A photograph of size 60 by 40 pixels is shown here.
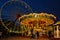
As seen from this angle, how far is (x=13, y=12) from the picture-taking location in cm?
172

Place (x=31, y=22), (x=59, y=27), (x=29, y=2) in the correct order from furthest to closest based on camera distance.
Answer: (x=29, y=2) < (x=59, y=27) < (x=31, y=22)

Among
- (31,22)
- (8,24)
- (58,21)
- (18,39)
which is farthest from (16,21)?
(58,21)

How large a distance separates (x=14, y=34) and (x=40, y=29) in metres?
0.37

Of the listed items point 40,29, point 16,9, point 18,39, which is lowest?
point 18,39

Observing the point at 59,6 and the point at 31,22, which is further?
the point at 59,6

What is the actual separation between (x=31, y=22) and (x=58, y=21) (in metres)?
0.42

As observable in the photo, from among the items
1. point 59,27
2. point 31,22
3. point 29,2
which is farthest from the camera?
point 29,2

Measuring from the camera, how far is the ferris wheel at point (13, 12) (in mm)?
1655

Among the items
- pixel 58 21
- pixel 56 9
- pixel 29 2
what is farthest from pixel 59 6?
pixel 29 2

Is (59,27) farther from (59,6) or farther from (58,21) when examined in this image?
(59,6)

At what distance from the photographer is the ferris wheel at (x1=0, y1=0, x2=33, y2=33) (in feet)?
5.43

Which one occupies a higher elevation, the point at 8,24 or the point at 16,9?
the point at 16,9

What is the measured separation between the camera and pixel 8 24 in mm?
1654

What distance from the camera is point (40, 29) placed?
1437 millimetres
